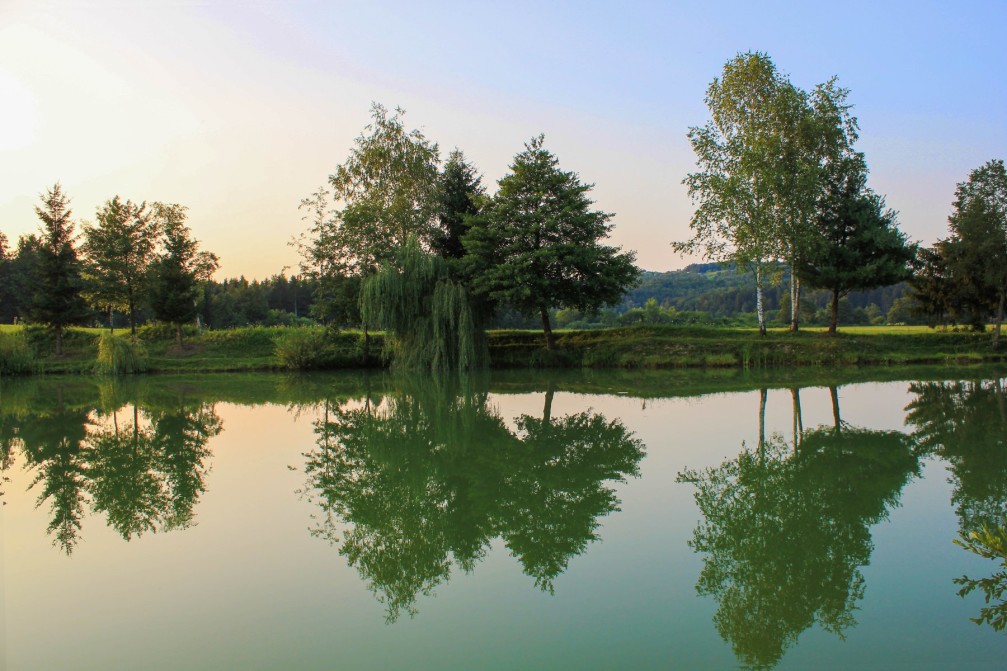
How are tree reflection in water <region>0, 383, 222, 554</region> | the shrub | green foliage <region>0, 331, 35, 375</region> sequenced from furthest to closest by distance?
the shrub → green foliage <region>0, 331, 35, 375</region> → tree reflection in water <region>0, 383, 222, 554</region>

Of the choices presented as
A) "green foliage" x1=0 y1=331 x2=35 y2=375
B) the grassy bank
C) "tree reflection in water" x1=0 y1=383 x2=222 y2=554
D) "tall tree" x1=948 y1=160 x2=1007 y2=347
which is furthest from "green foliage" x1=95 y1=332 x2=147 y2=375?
"tall tree" x1=948 y1=160 x2=1007 y2=347

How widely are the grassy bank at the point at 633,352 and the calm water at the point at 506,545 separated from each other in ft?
47.2

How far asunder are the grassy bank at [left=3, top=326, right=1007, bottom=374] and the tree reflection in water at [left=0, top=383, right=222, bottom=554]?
12180mm

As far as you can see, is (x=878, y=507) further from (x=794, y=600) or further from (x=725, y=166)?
(x=725, y=166)

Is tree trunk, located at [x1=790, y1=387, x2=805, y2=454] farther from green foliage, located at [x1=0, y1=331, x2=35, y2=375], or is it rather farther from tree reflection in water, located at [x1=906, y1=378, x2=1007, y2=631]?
green foliage, located at [x1=0, y1=331, x2=35, y2=375]

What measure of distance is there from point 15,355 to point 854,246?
35113 millimetres

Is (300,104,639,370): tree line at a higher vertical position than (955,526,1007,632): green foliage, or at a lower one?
higher

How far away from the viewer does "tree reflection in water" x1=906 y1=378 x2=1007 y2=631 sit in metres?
4.18

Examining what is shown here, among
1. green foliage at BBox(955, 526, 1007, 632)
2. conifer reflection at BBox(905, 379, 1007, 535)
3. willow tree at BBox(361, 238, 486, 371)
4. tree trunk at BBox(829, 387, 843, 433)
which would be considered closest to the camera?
green foliage at BBox(955, 526, 1007, 632)

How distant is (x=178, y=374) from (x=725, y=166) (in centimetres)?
2440

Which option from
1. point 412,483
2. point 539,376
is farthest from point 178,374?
point 412,483

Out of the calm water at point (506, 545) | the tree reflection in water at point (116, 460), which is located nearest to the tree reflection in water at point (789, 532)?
the calm water at point (506, 545)

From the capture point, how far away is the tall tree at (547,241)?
26219 millimetres

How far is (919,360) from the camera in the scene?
1037 inches
